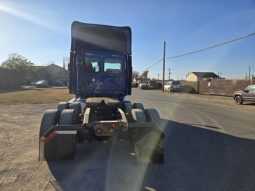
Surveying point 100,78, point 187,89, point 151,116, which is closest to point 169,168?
point 151,116

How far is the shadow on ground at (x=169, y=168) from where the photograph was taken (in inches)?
240

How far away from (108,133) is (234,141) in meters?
4.69

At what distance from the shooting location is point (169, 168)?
7.23 meters

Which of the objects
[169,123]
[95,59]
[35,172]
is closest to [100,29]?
[95,59]

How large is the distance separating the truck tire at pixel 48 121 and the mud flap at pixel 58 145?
2.10 feet

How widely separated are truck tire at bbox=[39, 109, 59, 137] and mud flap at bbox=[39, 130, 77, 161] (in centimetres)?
64

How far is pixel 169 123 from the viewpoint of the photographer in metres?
14.9

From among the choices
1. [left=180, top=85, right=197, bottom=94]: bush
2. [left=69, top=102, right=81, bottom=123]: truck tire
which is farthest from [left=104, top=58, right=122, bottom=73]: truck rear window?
[left=180, top=85, right=197, bottom=94]: bush

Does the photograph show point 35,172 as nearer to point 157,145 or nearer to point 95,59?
point 157,145

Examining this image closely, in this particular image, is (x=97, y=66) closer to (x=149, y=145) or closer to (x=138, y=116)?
(x=138, y=116)

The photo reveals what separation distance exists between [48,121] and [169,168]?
2979 millimetres

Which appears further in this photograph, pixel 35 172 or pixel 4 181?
pixel 35 172

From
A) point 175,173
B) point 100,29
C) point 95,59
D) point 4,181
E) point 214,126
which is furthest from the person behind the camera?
point 214,126

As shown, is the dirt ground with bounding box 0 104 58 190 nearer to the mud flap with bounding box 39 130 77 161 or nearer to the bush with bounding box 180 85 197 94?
the mud flap with bounding box 39 130 77 161
